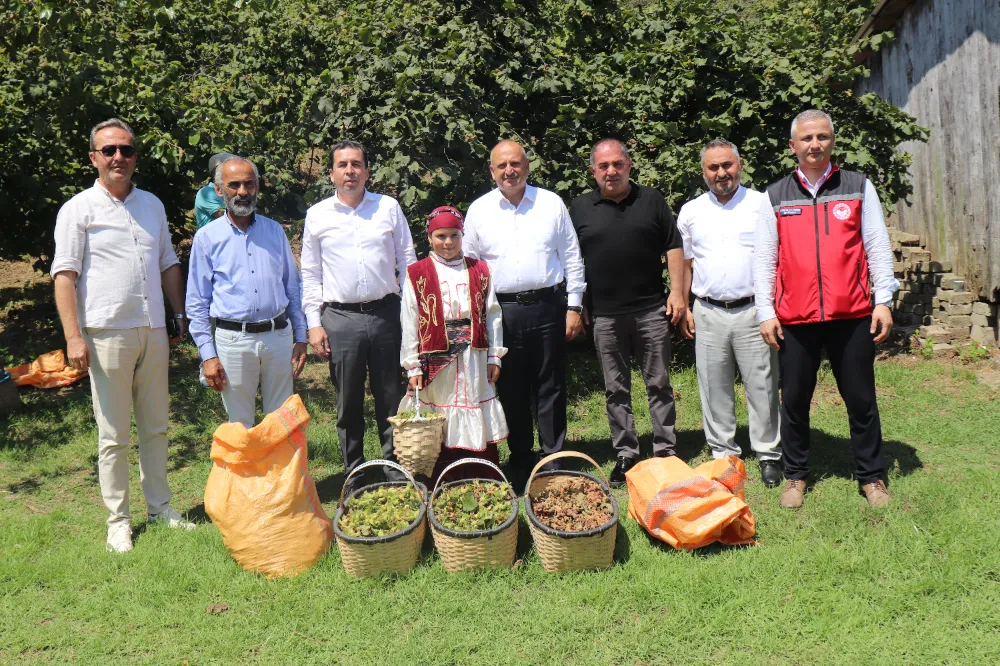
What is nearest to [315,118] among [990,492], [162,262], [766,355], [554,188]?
[554,188]

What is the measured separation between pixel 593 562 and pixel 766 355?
1769mm

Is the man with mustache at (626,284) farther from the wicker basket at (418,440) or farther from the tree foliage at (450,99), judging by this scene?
the tree foliage at (450,99)

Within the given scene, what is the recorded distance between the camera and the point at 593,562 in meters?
3.99

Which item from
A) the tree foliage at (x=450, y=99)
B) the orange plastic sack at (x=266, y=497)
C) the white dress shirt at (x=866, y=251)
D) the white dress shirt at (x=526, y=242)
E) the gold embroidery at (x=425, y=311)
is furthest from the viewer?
the tree foliage at (x=450, y=99)

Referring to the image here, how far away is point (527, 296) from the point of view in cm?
482

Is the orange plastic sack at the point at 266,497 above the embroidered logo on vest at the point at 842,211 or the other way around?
the other way around

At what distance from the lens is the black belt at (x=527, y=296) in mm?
4824

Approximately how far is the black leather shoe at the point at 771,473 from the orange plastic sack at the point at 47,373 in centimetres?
646

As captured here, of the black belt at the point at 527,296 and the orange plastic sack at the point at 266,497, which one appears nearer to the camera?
the orange plastic sack at the point at 266,497

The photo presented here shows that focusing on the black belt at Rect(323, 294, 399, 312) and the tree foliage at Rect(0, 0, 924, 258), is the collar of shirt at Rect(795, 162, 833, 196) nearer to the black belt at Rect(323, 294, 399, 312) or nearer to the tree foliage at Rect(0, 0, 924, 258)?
the tree foliage at Rect(0, 0, 924, 258)

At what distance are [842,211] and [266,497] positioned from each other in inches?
135

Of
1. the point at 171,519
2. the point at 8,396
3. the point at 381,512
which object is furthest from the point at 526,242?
the point at 8,396

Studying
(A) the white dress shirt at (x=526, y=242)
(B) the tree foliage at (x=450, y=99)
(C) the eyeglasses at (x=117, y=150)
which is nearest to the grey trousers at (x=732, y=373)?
(A) the white dress shirt at (x=526, y=242)

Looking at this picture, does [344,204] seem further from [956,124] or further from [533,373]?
[956,124]
